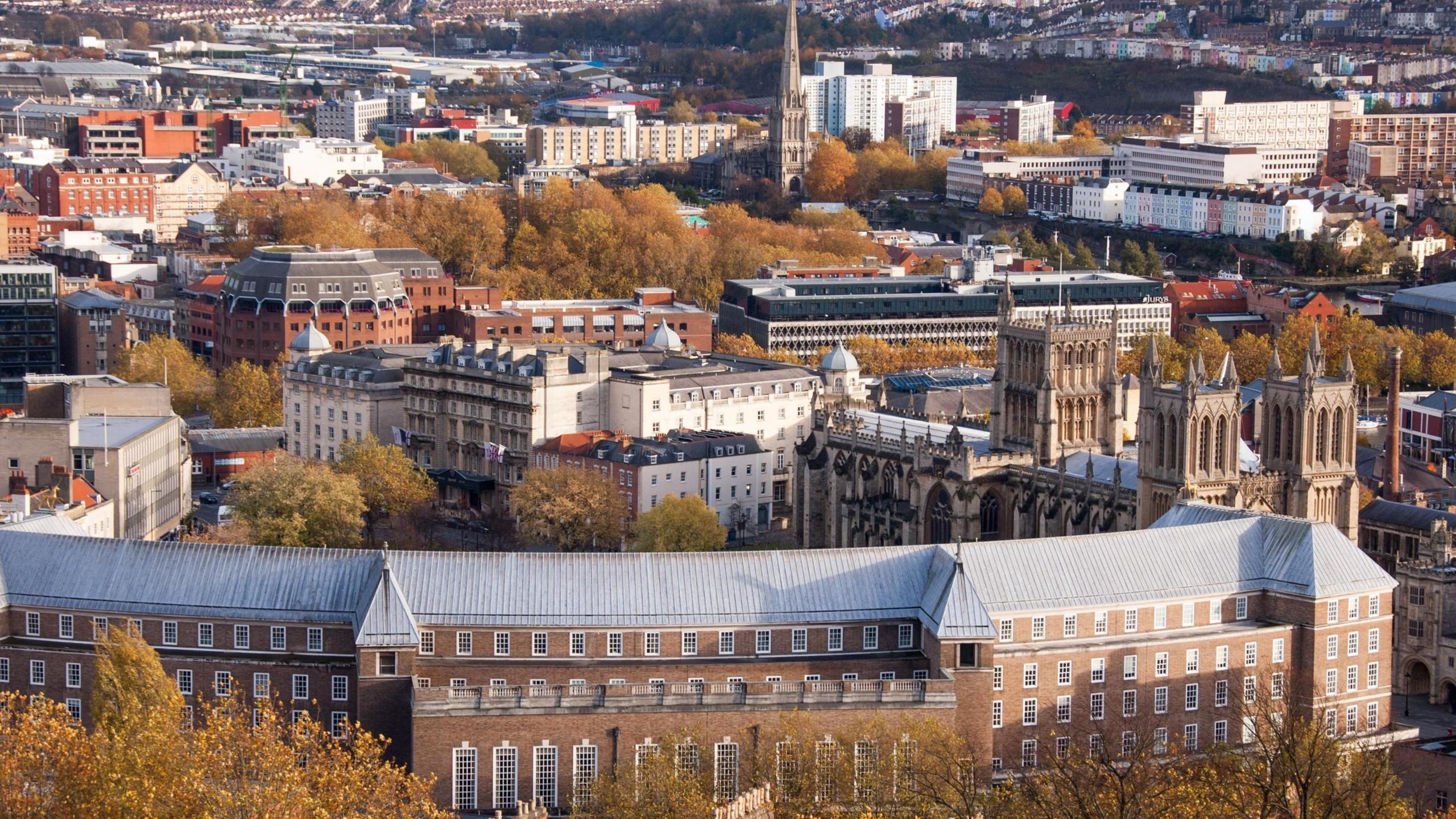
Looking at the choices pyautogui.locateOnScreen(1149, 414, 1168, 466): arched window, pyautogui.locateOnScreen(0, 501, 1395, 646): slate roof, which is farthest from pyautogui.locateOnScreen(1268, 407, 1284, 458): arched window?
pyautogui.locateOnScreen(0, 501, 1395, 646): slate roof

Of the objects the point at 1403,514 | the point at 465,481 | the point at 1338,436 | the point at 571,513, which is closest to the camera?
the point at 1338,436

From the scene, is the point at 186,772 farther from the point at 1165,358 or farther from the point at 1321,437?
the point at 1165,358

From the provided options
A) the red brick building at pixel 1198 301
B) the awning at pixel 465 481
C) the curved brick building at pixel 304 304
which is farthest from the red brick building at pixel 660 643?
the red brick building at pixel 1198 301

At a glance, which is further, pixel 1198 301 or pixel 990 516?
pixel 1198 301

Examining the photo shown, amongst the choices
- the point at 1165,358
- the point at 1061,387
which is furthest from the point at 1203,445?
the point at 1165,358

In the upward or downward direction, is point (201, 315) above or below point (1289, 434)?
below

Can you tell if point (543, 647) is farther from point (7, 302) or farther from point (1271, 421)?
point (7, 302)
